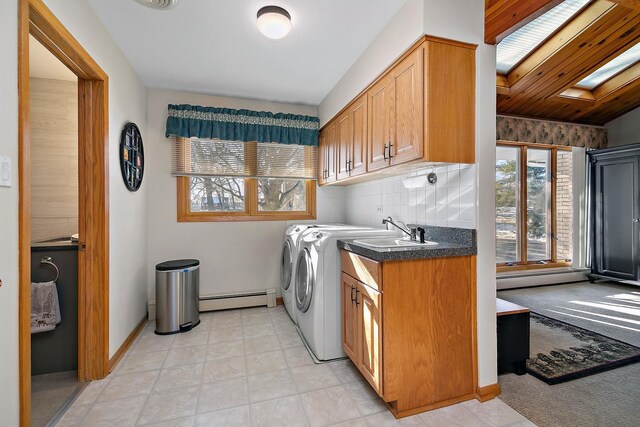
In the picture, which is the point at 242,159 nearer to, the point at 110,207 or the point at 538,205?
the point at 110,207

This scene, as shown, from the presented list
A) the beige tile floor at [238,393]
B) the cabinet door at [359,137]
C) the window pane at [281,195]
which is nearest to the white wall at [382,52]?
the cabinet door at [359,137]

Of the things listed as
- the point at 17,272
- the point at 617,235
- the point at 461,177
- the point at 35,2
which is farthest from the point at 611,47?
the point at 17,272

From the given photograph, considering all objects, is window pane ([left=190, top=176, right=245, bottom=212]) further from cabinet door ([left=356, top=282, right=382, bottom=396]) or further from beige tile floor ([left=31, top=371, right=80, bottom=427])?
cabinet door ([left=356, top=282, right=382, bottom=396])

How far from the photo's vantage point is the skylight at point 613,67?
3.40m

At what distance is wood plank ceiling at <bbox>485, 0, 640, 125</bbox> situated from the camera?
171 centimetres

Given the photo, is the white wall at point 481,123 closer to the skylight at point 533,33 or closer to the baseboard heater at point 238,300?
the skylight at point 533,33

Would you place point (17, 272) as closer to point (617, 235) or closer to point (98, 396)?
point (98, 396)

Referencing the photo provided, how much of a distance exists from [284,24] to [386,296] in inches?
71.4

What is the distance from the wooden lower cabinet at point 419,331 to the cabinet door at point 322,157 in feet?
5.99

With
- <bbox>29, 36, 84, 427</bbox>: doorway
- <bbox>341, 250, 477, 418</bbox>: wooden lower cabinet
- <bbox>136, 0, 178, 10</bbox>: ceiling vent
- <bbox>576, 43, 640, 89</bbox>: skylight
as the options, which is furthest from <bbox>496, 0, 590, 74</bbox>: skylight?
<bbox>29, 36, 84, 427</bbox>: doorway

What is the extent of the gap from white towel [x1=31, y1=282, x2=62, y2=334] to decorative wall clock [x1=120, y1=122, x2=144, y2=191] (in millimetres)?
920

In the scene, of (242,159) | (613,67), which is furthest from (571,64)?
(242,159)

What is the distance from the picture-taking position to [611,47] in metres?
3.06

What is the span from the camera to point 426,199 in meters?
2.15
